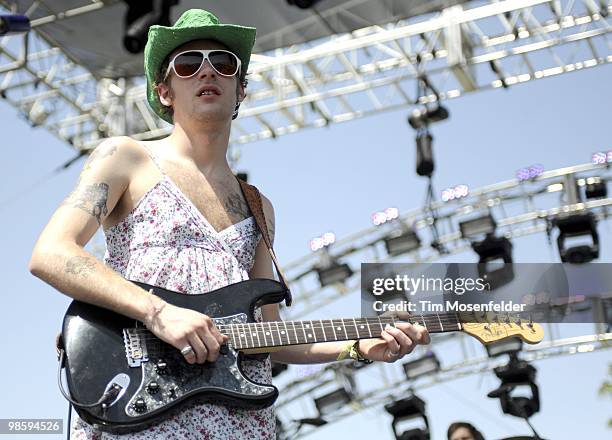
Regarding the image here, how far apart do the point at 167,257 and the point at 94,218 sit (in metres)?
0.24

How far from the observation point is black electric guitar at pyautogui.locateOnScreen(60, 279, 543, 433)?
2.68m

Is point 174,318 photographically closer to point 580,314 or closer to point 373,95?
point 580,314

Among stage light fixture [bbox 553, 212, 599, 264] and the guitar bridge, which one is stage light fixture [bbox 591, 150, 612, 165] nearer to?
stage light fixture [bbox 553, 212, 599, 264]

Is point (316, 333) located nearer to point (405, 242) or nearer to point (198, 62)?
point (198, 62)

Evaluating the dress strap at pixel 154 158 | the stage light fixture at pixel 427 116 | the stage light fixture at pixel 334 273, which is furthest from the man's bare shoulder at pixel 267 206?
the stage light fixture at pixel 334 273

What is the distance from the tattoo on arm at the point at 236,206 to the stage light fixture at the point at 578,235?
1153 cm

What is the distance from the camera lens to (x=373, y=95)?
13.0 meters

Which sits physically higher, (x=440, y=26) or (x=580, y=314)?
(x=440, y=26)

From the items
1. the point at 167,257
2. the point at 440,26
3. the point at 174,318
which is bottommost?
the point at 174,318

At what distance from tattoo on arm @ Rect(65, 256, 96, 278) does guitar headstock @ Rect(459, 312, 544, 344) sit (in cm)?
122

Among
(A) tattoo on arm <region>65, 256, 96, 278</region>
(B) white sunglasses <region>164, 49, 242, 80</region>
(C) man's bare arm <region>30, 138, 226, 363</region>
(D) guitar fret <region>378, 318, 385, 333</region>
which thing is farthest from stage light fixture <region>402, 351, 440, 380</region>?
(A) tattoo on arm <region>65, 256, 96, 278</region>

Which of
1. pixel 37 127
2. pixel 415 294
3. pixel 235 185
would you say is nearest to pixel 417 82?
pixel 37 127

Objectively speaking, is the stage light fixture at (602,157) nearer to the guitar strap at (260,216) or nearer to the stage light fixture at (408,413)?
the stage light fixture at (408,413)

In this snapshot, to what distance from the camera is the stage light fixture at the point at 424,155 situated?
42.8ft
